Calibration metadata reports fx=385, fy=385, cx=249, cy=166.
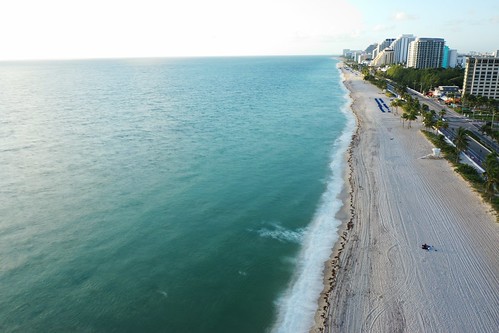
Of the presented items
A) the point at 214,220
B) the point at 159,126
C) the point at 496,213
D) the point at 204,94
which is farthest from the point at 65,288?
the point at 204,94

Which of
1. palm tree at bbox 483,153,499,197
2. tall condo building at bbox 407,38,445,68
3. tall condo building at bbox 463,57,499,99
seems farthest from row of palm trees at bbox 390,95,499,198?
tall condo building at bbox 407,38,445,68

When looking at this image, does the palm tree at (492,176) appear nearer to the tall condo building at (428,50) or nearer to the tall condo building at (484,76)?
the tall condo building at (484,76)

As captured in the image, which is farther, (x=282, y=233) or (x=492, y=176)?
(x=492, y=176)

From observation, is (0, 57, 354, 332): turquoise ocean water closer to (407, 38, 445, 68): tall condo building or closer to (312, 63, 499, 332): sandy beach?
(312, 63, 499, 332): sandy beach

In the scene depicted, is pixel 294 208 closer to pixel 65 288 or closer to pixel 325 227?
pixel 325 227

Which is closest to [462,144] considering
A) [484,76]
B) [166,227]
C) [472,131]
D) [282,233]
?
[472,131]

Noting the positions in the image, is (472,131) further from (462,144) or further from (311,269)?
(311,269)
